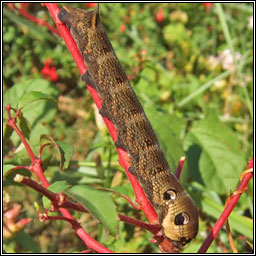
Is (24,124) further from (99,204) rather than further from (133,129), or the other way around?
(99,204)

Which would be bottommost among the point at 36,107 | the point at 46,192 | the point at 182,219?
the point at 182,219

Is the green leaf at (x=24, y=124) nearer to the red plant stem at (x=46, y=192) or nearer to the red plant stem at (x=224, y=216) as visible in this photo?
the red plant stem at (x=46, y=192)

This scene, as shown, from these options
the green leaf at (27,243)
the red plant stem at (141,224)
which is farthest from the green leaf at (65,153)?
the green leaf at (27,243)

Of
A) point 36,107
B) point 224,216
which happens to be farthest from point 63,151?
point 36,107

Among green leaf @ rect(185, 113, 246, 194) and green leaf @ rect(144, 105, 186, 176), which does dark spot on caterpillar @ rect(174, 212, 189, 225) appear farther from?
green leaf @ rect(185, 113, 246, 194)

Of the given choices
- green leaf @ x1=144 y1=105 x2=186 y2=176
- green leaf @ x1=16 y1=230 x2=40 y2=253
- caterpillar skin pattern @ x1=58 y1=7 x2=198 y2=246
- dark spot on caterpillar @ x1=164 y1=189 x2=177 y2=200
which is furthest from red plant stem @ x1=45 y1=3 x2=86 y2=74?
green leaf @ x1=16 y1=230 x2=40 y2=253

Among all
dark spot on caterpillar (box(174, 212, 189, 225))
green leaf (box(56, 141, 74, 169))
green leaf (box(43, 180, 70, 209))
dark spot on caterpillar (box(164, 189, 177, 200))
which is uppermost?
green leaf (box(56, 141, 74, 169))

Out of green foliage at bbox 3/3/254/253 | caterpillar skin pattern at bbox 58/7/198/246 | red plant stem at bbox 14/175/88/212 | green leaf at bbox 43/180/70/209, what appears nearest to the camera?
red plant stem at bbox 14/175/88/212
